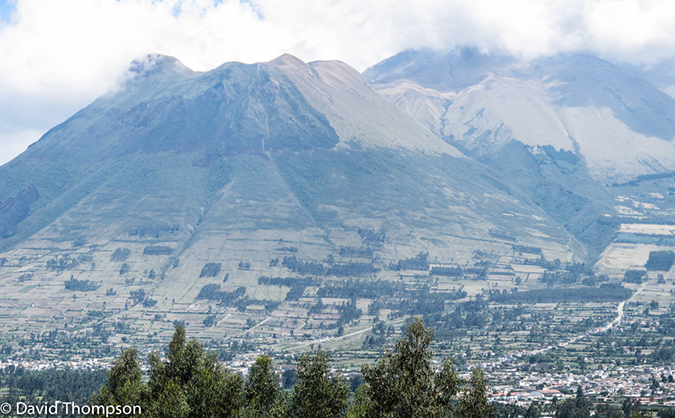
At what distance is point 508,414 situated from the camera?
13312 cm

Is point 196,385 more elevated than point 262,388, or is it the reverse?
point 196,385

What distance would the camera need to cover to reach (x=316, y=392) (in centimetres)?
7094

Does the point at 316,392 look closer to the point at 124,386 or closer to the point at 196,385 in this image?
the point at 196,385

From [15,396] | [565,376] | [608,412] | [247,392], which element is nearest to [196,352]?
[247,392]

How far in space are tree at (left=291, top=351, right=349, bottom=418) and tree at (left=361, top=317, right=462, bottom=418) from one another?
9221mm

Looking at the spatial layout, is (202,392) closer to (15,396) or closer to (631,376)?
(15,396)

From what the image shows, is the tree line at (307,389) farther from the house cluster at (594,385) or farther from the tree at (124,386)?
the house cluster at (594,385)

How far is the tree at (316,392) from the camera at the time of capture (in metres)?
70.5

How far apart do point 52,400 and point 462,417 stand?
115324 mm

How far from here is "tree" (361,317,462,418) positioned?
59.4 m

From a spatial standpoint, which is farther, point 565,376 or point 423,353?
point 565,376

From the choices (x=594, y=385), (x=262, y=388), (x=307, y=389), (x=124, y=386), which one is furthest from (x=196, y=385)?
(x=594, y=385)

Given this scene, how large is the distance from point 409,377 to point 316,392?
13755 mm

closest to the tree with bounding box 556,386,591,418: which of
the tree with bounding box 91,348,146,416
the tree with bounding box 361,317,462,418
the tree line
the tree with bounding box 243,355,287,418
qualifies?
the tree line
